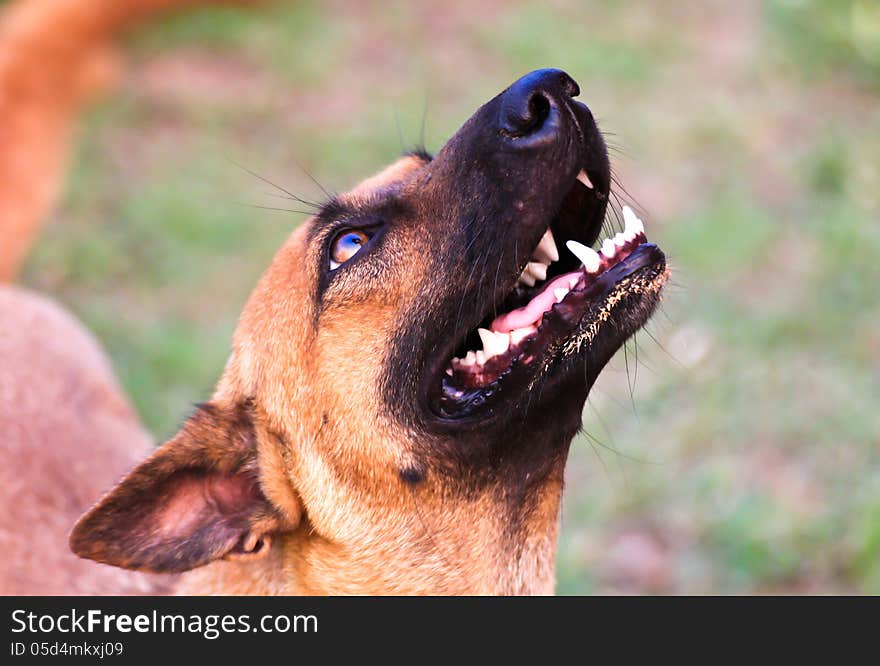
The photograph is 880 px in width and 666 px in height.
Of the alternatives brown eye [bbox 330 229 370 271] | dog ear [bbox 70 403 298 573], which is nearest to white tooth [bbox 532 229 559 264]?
brown eye [bbox 330 229 370 271]

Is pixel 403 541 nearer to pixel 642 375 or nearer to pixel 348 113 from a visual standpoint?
pixel 642 375

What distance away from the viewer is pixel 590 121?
309 centimetres

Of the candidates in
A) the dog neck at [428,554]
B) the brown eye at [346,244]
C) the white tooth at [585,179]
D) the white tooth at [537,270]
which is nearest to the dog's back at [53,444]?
the dog neck at [428,554]

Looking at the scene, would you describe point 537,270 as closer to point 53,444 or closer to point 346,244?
point 346,244

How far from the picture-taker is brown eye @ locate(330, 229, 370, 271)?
10.8 feet

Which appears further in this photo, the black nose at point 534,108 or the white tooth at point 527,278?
the white tooth at point 527,278

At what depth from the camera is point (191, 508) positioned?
10.4 ft

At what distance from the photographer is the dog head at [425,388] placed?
2.99 m

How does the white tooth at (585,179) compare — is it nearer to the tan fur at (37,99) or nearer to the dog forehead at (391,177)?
the dog forehead at (391,177)

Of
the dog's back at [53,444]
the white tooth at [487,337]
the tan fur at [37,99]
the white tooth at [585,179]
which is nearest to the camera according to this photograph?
the white tooth at [487,337]

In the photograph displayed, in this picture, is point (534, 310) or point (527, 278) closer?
point (534, 310)

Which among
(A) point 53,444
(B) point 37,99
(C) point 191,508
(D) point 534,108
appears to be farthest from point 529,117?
(B) point 37,99

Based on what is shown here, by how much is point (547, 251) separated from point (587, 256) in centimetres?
30

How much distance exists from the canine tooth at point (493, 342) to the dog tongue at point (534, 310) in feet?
0.11
